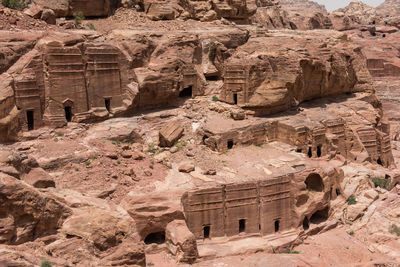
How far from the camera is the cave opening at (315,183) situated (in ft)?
75.3

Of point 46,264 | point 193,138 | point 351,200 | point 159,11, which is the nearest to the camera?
point 46,264

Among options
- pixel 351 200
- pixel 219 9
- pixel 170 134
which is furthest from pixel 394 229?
pixel 219 9

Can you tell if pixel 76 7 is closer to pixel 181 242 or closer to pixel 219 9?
pixel 219 9

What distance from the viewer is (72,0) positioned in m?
29.3

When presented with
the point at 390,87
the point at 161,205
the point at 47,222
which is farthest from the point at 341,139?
the point at 390,87

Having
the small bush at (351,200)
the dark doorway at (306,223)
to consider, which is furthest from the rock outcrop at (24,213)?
the small bush at (351,200)

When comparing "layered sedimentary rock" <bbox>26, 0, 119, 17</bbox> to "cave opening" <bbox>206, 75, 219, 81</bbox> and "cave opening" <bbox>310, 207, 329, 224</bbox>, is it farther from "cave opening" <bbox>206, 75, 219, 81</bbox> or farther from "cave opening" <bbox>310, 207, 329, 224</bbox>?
"cave opening" <bbox>310, 207, 329, 224</bbox>

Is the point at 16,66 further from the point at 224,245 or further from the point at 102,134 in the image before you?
the point at 224,245

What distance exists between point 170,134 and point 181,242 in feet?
24.6

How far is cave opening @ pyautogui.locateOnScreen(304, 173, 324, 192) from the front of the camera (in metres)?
23.0

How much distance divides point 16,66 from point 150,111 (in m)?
8.27

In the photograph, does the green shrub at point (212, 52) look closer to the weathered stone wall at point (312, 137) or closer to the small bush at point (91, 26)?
the weathered stone wall at point (312, 137)

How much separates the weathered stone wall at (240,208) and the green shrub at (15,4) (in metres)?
15.9

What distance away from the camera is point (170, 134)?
23.9 metres
